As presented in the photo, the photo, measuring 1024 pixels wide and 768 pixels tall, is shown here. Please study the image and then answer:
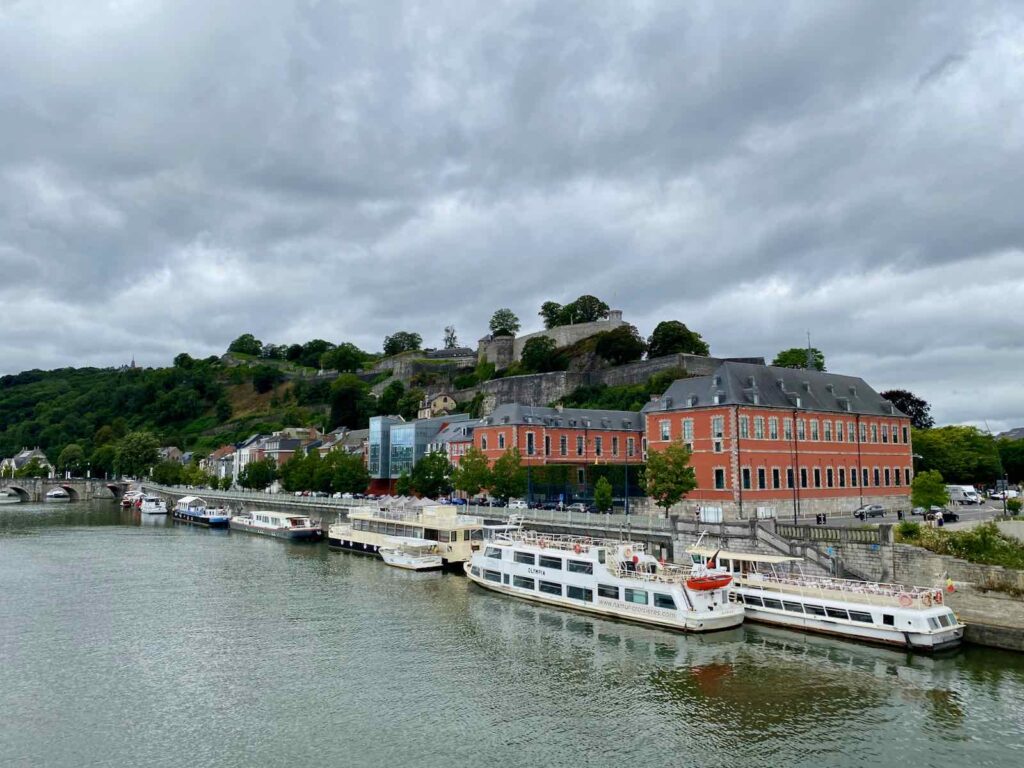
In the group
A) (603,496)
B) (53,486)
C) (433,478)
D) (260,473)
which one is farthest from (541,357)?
(53,486)

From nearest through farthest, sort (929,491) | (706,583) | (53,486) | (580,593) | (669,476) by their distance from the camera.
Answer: (706,583) < (580,593) < (929,491) < (669,476) < (53,486)

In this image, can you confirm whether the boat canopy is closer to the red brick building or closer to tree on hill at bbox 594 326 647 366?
the red brick building

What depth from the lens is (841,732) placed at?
2086 centimetres

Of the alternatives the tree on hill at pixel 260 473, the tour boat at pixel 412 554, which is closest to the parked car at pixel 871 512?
the tour boat at pixel 412 554

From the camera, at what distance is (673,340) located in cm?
10656

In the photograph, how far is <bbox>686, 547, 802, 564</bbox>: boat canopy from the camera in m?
34.5

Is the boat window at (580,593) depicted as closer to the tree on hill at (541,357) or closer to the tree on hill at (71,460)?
the tree on hill at (541,357)

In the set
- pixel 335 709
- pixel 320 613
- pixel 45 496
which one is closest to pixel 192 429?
pixel 45 496

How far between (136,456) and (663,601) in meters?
141

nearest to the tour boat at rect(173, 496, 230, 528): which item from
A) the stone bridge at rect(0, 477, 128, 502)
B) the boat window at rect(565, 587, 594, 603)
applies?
the stone bridge at rect(0, 477, 128, 502)

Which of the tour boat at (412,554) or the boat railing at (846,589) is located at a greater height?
the boat railing at (846,589)

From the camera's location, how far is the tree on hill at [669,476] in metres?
47.2

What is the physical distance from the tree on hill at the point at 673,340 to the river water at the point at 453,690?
7280 cm

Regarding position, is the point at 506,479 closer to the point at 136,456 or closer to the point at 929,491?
the point at 929,491
